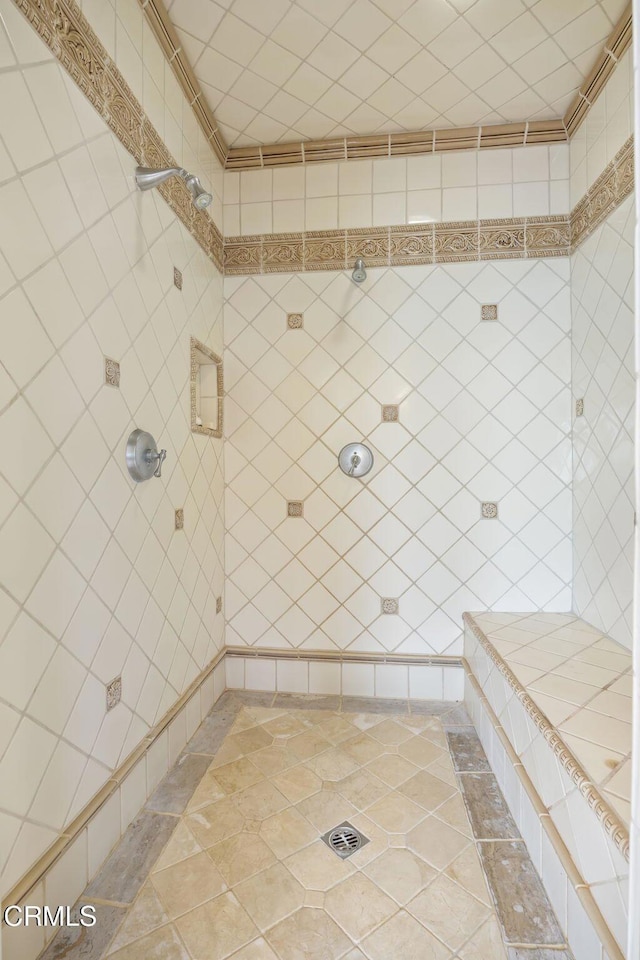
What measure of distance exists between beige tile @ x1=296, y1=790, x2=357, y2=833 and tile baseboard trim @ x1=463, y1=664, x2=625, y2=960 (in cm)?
47

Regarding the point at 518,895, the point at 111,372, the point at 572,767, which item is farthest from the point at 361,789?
the point at 111,372

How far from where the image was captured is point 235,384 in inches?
78.7

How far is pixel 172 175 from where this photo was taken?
1.18 m

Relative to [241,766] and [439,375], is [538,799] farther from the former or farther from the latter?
[439,375]

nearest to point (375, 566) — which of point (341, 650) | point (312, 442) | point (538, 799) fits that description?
point (341, 650)

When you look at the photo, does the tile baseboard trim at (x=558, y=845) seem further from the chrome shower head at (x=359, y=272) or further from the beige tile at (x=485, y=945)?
the chrome shower head at (x=359, y=272)

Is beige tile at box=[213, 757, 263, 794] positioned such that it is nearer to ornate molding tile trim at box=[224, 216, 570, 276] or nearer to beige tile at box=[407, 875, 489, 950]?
beige tile at box=[407, 875, 489, 950]

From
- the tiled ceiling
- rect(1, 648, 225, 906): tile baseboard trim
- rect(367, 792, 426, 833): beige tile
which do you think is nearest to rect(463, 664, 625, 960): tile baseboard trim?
rect(367, 792, 426, 833): beige tile

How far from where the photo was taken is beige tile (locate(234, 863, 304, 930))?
3.13 feet

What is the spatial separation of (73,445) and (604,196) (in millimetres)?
1926

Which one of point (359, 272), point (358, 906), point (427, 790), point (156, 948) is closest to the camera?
point (156, 948)

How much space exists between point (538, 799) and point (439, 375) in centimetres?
148

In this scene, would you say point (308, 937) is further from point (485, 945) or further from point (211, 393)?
point (211, 393)

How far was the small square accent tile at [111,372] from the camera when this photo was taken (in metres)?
1.10
